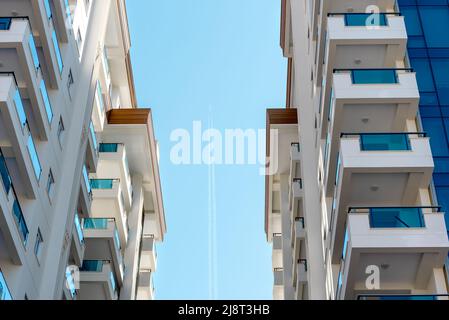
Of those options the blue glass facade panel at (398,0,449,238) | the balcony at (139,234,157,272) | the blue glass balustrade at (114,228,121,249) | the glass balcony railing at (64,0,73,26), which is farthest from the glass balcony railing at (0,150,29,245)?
the balcony at (139,234,157,272)

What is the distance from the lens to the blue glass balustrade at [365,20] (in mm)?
27156

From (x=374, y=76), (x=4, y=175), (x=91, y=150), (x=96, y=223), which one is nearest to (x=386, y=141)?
(x=374, y=76)

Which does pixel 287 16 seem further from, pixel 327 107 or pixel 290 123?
pixel 327 107

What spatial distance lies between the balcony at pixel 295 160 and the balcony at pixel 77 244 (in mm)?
11970

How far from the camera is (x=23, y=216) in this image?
2506 cm

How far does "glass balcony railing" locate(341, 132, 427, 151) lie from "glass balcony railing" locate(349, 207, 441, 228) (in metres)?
2.28

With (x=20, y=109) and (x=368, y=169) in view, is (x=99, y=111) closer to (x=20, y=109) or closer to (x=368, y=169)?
(x=20, y=109)

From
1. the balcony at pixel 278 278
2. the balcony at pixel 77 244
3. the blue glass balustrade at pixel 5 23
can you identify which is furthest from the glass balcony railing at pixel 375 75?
the balcony at pixel 278 278

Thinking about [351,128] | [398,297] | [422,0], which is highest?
[422,0]

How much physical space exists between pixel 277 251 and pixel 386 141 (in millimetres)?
24075

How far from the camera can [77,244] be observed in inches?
1271

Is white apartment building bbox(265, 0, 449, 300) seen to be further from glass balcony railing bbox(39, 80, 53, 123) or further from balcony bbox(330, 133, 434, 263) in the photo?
glass balcony railing bbox(39, 80, 53, 123)

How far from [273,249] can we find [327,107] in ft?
65.6
